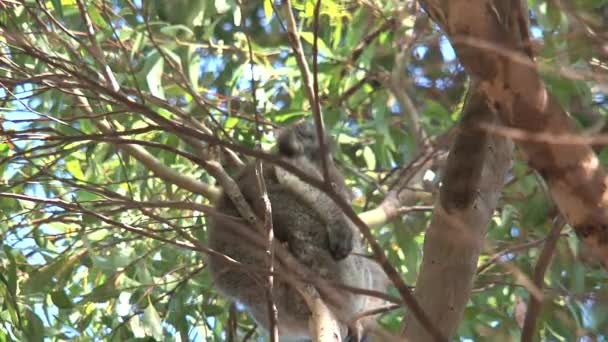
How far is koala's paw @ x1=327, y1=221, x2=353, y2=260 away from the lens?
3477 millimetres

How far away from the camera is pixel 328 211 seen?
3674 millimetres

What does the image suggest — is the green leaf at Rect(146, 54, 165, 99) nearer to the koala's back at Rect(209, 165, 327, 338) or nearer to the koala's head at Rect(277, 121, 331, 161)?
the koala's back at Rect(209, 165, 327, 338)

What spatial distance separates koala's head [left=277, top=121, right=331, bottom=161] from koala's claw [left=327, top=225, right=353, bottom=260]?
0.34 meters

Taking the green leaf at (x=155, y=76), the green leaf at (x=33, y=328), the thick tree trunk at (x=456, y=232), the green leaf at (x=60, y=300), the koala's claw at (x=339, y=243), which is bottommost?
the koala's claw at (x=339, y=243)

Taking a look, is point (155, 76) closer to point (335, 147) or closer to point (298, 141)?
point (298, 141)

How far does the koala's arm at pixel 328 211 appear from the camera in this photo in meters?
3.49

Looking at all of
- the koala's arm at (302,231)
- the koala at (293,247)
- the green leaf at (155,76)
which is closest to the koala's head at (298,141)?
the koala at (293,247)

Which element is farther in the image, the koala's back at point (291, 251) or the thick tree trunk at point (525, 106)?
the koala's back at point (291, 251)

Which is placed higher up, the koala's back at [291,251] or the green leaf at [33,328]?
the green leaf at [33,328]

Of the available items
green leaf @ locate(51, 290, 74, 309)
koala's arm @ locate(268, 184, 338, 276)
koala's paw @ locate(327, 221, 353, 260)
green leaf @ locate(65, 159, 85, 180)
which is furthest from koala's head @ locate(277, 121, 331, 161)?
green leaf @ locate(51, 290, 74, 309)

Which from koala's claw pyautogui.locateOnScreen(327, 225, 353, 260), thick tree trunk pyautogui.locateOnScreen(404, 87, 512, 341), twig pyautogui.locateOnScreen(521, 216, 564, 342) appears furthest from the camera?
koala's claw pyautogui.locateOnScreen(327, 225, 353, 260)

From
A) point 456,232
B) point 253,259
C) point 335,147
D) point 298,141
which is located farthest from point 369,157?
point 456,232

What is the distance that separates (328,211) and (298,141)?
0.39 m

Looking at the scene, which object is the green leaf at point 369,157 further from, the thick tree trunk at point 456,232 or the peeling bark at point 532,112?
the peeling bark at point 532,112
